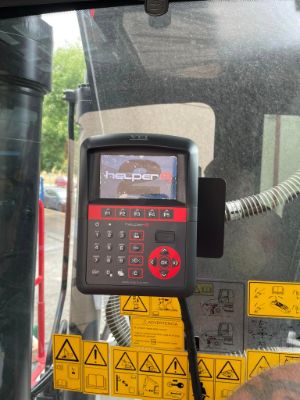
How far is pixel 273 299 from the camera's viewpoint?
3.78 ft

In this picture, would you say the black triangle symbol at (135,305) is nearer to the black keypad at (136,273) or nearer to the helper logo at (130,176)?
the black keypad at (136,273)

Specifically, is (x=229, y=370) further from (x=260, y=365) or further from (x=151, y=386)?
(x=151, y=386)

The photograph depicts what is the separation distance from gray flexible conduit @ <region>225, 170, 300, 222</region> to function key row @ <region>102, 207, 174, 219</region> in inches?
9.6

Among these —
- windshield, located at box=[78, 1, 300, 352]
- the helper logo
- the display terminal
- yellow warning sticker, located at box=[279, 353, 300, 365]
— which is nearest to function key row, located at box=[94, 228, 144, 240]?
the display terminal

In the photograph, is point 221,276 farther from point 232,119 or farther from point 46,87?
point 46,87

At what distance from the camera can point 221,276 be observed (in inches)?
47.0

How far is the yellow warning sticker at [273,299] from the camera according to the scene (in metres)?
1.14

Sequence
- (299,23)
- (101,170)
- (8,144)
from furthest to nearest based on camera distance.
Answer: (8,144) → (299,23) → (101,170)

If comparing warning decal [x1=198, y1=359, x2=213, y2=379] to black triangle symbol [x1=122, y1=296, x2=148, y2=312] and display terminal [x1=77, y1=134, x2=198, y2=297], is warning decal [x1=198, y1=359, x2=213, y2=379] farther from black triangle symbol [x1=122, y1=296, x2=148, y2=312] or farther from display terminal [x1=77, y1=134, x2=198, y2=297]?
display terminal [x1=77, y1=134, x2=198, y2=297]

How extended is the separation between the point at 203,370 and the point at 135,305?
24 centimetres

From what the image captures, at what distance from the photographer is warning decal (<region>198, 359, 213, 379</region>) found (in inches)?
46.7

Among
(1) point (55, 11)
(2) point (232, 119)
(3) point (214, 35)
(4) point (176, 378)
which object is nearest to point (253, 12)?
(3) point (214, 35)

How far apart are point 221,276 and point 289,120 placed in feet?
1.42

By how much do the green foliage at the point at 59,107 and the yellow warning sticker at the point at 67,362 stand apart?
0.47 metres
